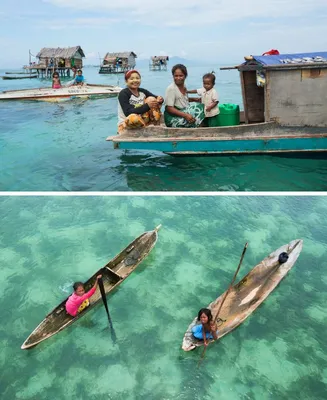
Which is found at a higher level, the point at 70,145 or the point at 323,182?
the point at 70,145

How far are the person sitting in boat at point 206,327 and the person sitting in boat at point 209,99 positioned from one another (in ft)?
17.7

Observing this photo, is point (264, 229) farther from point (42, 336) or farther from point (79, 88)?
point (79, 88)

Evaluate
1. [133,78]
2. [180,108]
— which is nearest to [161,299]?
[180,108]

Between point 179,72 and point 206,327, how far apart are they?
5.55 m

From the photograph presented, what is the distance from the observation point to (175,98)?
8578 millimetres

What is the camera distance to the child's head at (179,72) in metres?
7.82

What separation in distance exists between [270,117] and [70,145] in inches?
279

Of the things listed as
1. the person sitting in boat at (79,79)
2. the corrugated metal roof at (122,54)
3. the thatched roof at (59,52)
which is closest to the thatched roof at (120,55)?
the corrugated metal roof at (122,54)

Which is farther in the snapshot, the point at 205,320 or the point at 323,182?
the point at 323,182

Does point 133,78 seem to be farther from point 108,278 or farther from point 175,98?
point 108,278

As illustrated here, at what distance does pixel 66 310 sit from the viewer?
6457 millimetres

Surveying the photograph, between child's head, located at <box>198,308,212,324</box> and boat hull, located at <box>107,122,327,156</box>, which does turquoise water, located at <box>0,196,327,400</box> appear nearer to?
child's head, located at <box>198,308,212,324</box>

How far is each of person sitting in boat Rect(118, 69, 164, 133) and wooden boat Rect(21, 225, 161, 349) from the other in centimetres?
285

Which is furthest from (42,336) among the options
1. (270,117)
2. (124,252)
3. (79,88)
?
(79,88)
